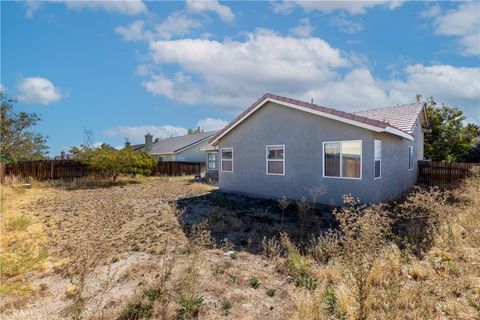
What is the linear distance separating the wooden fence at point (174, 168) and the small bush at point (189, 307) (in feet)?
82.5

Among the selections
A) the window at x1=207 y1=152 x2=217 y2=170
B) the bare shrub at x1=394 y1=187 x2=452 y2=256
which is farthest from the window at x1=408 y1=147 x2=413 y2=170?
the window at x1=207 y1=152 x2=217 y2=170

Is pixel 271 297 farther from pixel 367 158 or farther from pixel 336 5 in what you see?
pixel 336 5

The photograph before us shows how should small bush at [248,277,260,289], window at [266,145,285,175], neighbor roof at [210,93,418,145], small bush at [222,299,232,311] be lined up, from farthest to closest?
window at [266,145,285,175] → neighbor roof at [210,93,418,145] → small bush at [248,277,260,289] → small bush at [222,299,232,311]

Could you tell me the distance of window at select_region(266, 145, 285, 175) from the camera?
1295 cm

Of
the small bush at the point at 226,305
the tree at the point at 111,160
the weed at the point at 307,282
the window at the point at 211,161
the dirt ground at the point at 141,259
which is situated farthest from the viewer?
the window at the point at 211,161

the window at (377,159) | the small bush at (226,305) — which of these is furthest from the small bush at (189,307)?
the window at (377,159)

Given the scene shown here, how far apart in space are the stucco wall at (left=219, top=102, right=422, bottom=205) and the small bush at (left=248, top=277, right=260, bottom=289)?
6970 millimetres

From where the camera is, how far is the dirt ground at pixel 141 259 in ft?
14.4

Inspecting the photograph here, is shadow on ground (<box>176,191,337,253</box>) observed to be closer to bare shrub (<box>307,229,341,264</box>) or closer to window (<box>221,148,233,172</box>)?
bare shrub (<box>307,229,341,264</box>)

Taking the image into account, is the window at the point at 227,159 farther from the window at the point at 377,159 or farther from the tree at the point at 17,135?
the tree at the point at 17,135

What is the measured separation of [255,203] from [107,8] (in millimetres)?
9230

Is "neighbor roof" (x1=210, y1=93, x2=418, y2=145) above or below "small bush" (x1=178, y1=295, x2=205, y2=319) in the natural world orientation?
above

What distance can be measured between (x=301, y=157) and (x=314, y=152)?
2.15 feet

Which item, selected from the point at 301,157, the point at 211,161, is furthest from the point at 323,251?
the point at 211,161
